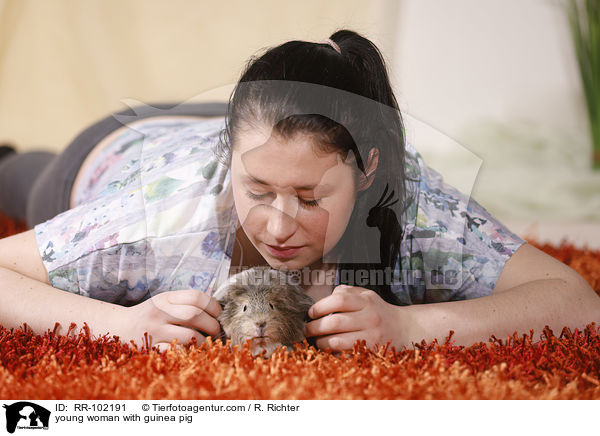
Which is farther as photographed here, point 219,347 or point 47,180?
point 47,180

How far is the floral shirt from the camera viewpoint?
2.50 ft

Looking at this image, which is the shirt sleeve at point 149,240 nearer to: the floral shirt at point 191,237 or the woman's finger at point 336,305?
the floral shirt at point 191,237

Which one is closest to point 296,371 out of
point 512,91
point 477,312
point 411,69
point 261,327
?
point 261,327

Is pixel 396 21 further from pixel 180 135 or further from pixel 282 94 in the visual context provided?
pixel 282 94

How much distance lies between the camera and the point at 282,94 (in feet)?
2.12

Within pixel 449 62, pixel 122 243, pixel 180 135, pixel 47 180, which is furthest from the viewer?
pixel 449 62

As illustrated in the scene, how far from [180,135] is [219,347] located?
505 mm

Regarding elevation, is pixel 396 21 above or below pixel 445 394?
above

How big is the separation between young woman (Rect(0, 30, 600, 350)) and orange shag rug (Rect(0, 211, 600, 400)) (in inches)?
1.5

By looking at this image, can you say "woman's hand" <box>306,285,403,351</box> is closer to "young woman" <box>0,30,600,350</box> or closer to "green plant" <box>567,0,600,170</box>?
"young woman" <box>0,30,600,350</box>

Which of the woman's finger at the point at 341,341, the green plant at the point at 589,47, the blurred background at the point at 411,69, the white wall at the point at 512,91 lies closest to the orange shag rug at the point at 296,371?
the woman's finger at the point at 341,341

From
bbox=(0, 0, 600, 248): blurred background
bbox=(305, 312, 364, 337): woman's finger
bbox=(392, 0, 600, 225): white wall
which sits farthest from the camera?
bbox=(392, 0, 600, 225): white wall
